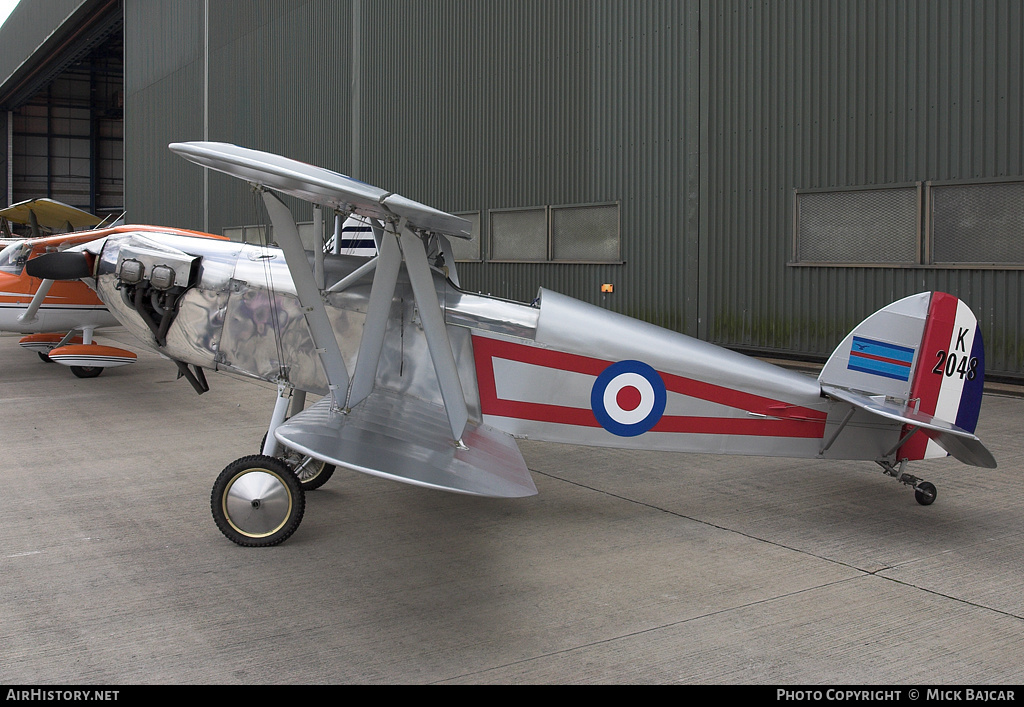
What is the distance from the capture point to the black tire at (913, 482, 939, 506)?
5406 mm

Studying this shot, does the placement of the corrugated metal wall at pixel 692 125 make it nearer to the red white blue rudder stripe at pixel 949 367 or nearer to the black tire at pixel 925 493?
the black tire at pixel 925 493

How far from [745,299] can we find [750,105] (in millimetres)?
2679

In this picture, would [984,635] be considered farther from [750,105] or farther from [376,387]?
[750,105]

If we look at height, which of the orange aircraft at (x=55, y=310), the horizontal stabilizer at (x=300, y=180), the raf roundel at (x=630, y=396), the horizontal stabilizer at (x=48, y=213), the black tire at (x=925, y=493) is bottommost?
the black tire at (x=925, y=493)

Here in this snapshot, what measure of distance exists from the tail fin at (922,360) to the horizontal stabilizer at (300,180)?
8.51 ft

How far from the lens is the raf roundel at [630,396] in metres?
5.13

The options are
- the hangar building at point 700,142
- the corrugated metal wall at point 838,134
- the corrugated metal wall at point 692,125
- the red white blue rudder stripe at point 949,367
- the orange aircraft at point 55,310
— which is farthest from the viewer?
the orange aircraft at point 55,310

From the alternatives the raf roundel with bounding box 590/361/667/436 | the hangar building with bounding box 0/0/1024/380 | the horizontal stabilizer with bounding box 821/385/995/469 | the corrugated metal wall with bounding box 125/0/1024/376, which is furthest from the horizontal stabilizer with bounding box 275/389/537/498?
the corrugated metal wall with bounding box 125/0/1024/376

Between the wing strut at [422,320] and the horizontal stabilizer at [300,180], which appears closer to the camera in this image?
the horizontal stabilizer at [300,180]

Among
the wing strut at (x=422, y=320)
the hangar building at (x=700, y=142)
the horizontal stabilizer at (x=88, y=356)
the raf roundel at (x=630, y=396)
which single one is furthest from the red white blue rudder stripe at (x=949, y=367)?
the horizontal stabilizer at (x=88, y=356)

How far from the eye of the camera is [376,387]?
5352 millimetres

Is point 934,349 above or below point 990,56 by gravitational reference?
below

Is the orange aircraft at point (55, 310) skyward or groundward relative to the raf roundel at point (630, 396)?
skyward
